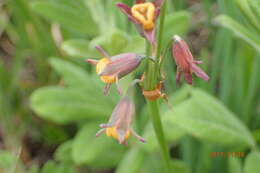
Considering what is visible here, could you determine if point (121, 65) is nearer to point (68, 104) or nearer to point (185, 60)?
point (185, 60)

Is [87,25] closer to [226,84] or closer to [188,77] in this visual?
[226,84]

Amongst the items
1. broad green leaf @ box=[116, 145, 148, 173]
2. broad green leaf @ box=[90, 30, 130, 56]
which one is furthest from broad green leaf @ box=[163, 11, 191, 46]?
broad green leaf @ box=[116, 145, 148, 173]

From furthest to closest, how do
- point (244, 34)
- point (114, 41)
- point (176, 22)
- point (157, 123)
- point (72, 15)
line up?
point (72, 15)
point (176, 22)
point (114, 41)
point (244, 34)
point (157, 123)

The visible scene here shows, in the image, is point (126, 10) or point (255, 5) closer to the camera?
point (126, 10)

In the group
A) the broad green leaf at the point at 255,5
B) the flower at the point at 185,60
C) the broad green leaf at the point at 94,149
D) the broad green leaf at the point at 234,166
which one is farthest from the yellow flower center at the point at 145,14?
the broad green leaf at the point at 94,149

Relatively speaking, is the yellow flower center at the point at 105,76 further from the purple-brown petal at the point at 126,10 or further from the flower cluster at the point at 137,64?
the purple-brown petal at the point at 126,10

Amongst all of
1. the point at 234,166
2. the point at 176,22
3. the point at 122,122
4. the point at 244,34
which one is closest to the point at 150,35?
the point at 122,122
